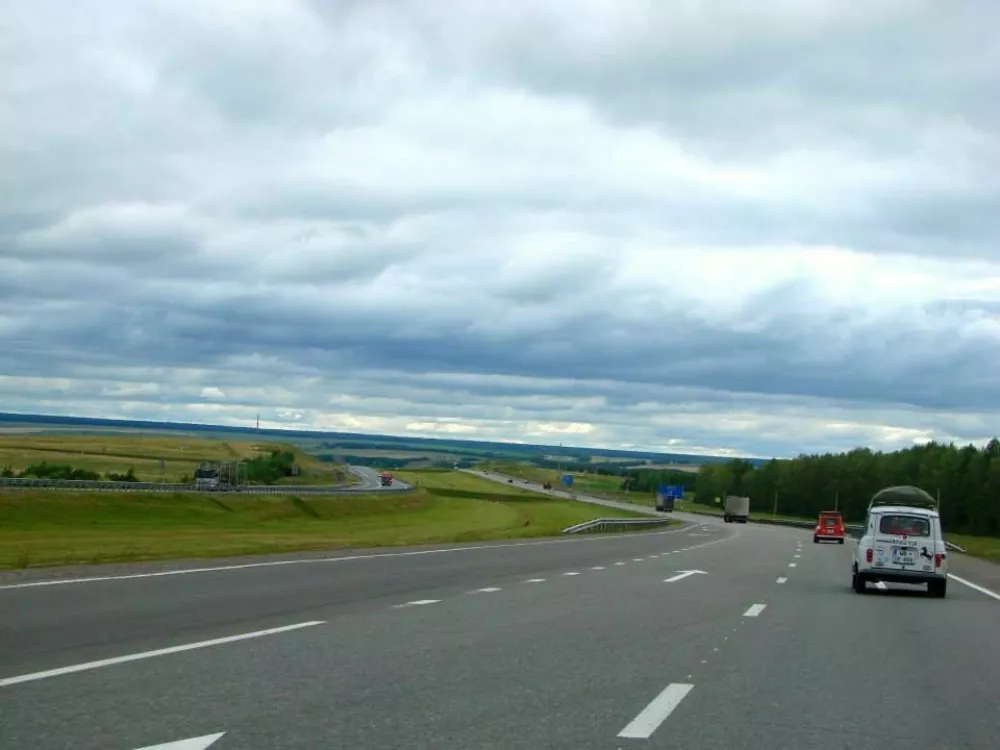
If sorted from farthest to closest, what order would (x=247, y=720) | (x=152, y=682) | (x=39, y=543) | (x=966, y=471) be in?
(x=966, y=471), (x=39, y=543), (x=152, y=682), (x=247, y=720)

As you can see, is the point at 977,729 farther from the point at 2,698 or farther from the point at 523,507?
the point at 523,507

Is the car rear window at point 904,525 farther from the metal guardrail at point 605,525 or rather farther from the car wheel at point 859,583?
the metal guardrail at point 605,525

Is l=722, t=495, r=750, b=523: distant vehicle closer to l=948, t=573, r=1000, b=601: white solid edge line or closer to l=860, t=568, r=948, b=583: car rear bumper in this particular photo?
l=948, t=573, r=1000, b=601: white solid edge line

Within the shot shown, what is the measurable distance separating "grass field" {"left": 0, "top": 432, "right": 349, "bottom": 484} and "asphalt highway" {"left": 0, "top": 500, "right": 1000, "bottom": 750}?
87524mm

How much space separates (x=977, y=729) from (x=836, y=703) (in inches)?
51.8

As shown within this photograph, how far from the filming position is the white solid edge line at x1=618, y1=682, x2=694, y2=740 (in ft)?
30.8

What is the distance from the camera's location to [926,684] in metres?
12.8

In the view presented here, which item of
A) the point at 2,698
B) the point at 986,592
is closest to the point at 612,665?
the point at 2,698

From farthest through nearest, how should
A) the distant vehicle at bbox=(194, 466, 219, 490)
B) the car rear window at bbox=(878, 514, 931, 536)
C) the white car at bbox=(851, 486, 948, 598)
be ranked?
the distant vehicle at bbox=(194, 466, 219, 490) < the car rear window at bbox=(878, 514, 931, 536) < the white car at bbox=(851, 486, 948, 598)

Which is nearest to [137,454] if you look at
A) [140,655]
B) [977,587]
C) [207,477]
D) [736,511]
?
[207,477]

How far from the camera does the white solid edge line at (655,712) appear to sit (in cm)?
938

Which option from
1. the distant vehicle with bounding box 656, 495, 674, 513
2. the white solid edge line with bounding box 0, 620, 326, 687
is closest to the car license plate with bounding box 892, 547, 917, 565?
the white solid edge line with bounding box 0, 620, 326, 687

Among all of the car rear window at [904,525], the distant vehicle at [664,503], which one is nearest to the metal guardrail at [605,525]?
the car rear window at [904,525]

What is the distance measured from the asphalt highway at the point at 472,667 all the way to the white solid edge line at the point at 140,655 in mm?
34
